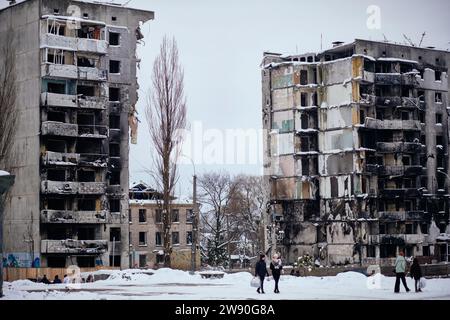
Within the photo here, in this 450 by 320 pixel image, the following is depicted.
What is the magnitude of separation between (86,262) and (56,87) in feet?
38.0

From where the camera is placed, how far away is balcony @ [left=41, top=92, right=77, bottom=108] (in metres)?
55.7

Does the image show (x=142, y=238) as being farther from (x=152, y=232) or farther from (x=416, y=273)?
(x=416, y=273)

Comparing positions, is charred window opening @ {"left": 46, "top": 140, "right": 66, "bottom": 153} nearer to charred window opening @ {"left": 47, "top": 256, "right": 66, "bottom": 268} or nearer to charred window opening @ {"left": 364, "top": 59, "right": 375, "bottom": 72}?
charred window opening @ {"left": 47, "top": 256, "right": 66, "bottom": 268}

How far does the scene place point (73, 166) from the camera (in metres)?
56.6

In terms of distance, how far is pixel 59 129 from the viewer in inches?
2202

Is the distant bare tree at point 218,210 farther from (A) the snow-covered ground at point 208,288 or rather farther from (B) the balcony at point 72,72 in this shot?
(A) the snow-covered ground at point 208,288

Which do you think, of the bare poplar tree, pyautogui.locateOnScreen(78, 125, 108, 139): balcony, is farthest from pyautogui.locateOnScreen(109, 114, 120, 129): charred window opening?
the bare poplar tree

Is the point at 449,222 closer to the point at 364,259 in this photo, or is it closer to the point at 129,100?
the point at 364,259

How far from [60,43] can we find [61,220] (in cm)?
1137

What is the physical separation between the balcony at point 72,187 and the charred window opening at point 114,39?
9.84 m

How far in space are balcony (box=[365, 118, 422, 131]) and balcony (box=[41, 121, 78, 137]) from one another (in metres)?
23.7

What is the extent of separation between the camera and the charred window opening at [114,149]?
197 ft

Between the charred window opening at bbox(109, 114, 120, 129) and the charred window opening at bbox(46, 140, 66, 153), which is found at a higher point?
the charred window opening at bbox(109, 114, 120, 129)
